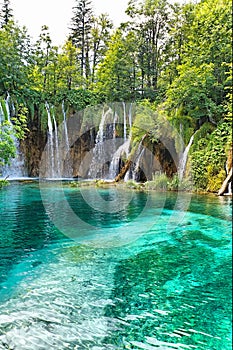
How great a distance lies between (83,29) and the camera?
36.5m

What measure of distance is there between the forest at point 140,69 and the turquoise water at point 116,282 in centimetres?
822

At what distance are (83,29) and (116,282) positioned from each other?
122ft

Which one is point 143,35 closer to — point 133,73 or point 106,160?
point 133,73

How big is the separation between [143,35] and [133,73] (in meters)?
3.42

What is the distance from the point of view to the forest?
51.5ft

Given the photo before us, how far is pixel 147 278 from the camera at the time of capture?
16.0ft

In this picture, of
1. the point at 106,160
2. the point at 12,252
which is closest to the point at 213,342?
the point at 12,252

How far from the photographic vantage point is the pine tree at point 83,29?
35656 mm

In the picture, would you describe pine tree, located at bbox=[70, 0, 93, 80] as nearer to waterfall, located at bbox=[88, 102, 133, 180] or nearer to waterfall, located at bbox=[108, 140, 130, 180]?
waterfall, located at bbox=[88, 102, 133, 180]

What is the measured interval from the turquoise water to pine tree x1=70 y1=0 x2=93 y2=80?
98.5 feet

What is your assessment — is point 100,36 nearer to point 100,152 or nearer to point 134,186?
point 100,152

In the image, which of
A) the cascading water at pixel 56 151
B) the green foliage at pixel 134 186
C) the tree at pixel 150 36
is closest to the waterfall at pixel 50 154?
the cascading water at pixel 56 151

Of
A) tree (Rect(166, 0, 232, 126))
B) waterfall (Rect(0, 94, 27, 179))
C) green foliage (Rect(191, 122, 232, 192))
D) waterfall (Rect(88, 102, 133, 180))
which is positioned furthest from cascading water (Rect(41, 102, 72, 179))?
A: green foliage (Rect(191, 122, 232, 192))

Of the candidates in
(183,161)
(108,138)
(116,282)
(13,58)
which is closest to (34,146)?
(108,138)
